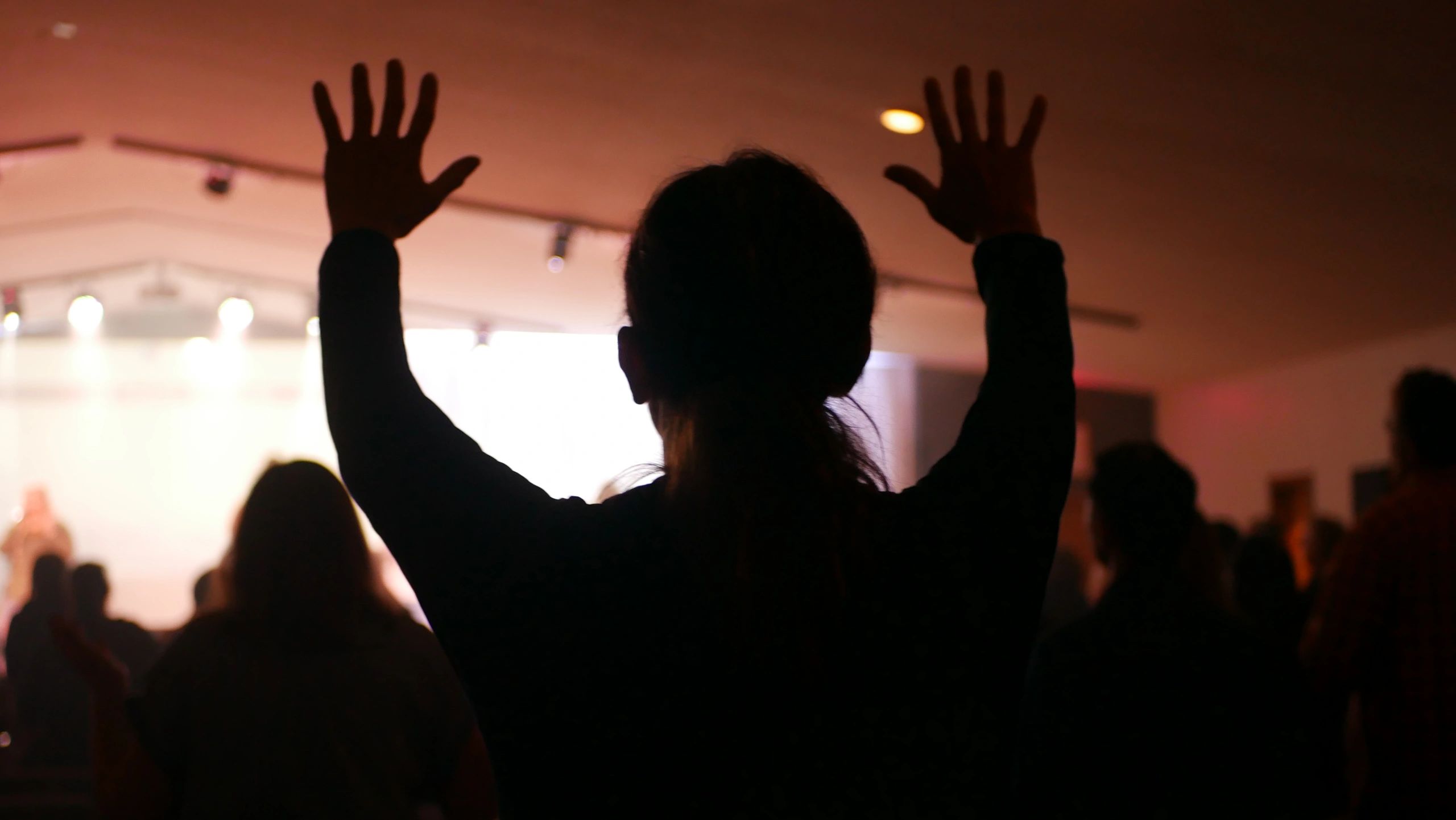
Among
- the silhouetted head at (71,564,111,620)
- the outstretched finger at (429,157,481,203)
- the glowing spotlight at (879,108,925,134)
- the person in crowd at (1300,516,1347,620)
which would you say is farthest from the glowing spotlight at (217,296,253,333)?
the outstretched finger at (429,157,481,203)

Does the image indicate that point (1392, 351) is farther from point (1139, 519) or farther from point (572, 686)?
point (572, 686)

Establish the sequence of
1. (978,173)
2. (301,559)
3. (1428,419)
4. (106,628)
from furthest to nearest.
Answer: (106,628)
(1428,419)
(301,559)
(978,173)

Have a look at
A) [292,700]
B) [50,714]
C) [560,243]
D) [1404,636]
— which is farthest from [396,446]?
[560,243]

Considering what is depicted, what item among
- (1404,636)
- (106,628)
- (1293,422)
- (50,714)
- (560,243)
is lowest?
(50,714)

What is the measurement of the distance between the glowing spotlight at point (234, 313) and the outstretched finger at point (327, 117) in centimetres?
837

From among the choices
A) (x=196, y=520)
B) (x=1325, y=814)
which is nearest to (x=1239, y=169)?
(x=1325, y=814)

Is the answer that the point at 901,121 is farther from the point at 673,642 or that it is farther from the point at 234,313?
the point at 234,313

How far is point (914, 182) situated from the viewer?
960 millimetres

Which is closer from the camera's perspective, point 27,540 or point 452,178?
point 452,178

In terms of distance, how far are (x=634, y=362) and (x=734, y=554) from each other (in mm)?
155

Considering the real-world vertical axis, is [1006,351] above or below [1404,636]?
above

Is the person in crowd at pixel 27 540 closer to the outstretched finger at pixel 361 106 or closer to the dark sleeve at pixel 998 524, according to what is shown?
the outstretched finger at pixel 361 106

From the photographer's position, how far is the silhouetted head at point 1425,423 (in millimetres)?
2238

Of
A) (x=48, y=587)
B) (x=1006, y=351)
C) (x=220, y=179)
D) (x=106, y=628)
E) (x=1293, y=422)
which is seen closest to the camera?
(x=1006, y=351)
